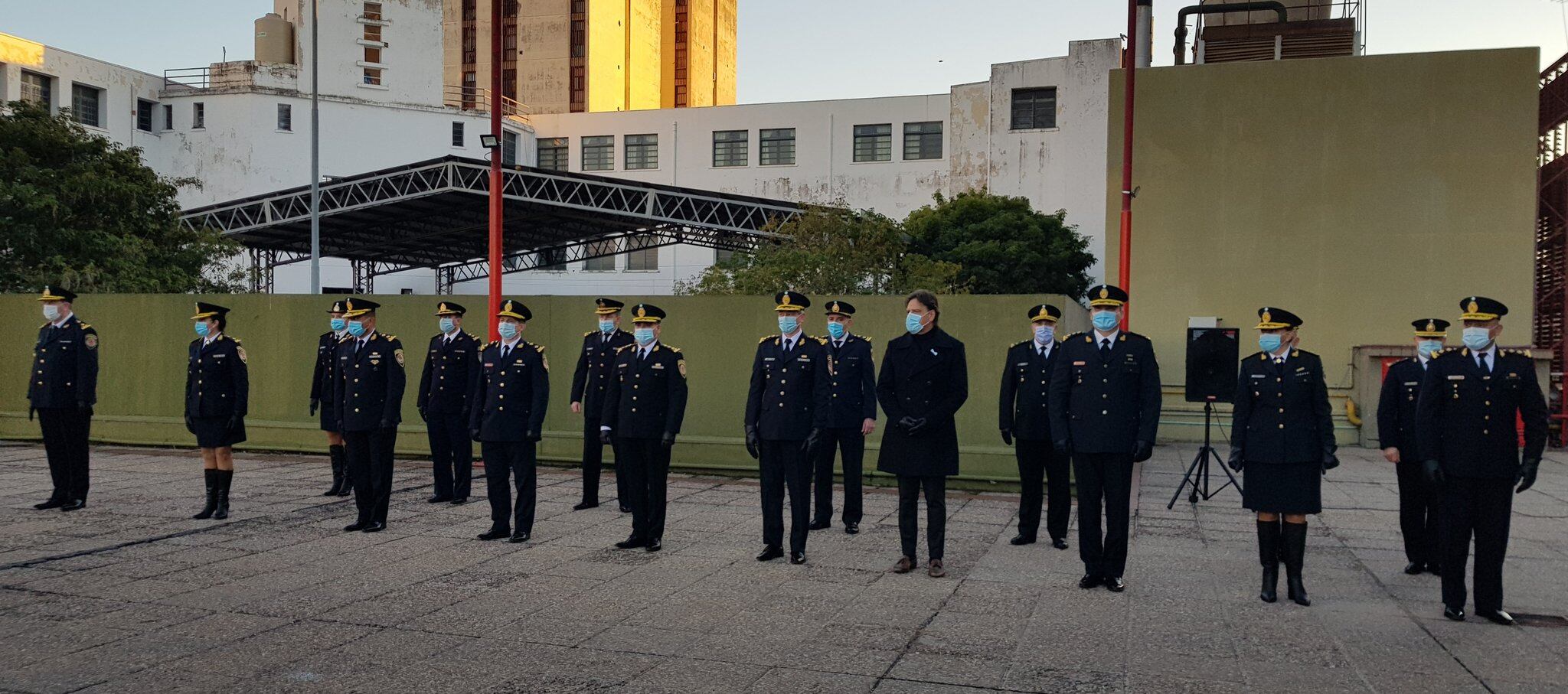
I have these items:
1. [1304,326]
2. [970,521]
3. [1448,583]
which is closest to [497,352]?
[970,521]

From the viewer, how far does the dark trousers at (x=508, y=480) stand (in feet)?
30.3

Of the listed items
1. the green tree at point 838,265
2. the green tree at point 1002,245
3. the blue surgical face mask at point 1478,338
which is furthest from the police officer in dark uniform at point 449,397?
→ the green tree at point 1002,245

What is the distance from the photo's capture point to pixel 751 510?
11023 millimetres

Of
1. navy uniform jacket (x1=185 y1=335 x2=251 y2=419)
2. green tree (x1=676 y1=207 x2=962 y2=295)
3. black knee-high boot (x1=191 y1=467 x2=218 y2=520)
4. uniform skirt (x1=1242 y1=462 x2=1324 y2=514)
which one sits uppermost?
green tree (x1=676 y1=207 x2=962 y2=295)

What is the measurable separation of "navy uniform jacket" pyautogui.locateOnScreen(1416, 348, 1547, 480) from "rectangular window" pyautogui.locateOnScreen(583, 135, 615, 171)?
54.6m

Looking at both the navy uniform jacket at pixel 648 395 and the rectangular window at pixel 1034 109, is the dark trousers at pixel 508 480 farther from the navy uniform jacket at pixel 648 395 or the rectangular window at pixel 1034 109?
the rectangular window at pixel 1034 109

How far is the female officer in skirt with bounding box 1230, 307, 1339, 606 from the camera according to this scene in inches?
289

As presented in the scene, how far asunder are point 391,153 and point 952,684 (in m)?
56.3

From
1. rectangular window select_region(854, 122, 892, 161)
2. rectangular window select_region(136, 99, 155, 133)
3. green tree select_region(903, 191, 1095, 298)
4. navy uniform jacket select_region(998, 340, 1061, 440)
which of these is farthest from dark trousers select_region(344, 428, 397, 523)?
rectangular window select_region(136, 99, 155, 133)

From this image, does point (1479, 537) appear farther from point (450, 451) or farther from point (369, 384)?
point (450, 451)

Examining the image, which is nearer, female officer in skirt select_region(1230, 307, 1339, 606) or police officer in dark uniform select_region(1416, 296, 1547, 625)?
police officer in dark uniform select_region(1416, 296, 1547, 625)

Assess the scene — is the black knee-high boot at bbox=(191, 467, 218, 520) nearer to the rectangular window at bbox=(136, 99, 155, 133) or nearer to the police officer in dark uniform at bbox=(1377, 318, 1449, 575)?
the police officer in dark uniform at bbox=(1377, 318, 1449, 575)

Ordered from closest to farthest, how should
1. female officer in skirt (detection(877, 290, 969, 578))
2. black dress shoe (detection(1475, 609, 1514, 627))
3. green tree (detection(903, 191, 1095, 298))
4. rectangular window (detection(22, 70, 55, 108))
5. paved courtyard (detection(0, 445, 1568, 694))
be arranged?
paved courtyard (detection(0, 445, 1568, 694)) → black dress shoe (detection(1475, 609, 1514, 627)) → female officer in skirt (detection(877, 290, 969, 578)) → green tree (detection(903, 191, 1095, 298)) → rectangular window (detection(22, 70, 55, 108))

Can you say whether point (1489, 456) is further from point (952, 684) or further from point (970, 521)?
point (970, 521)
